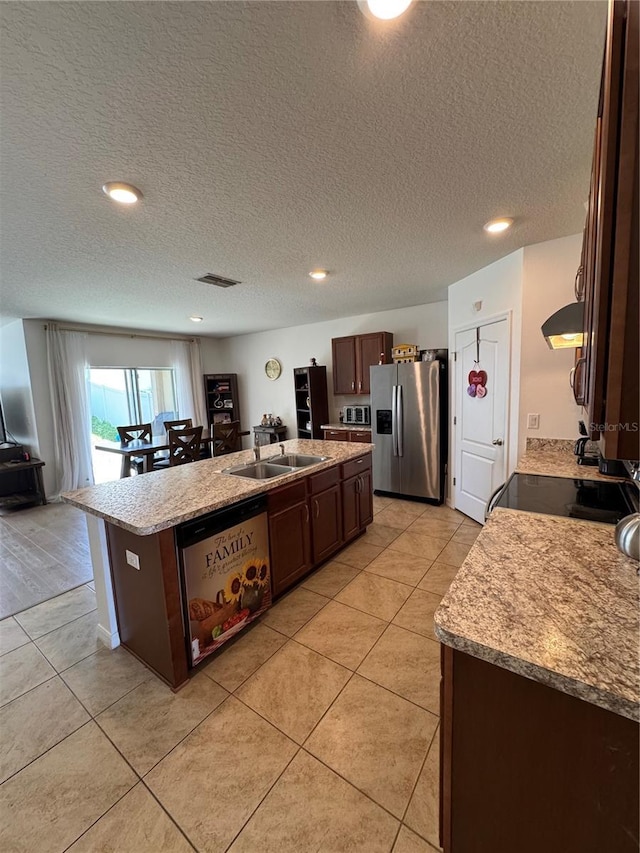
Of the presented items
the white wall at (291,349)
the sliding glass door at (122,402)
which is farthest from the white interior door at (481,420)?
the sliding glass door at (122,402)

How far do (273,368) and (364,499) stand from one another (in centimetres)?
373

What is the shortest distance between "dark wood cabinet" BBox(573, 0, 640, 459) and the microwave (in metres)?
4.30

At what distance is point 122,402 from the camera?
5.70 meters

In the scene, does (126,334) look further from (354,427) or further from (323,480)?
(323,480)

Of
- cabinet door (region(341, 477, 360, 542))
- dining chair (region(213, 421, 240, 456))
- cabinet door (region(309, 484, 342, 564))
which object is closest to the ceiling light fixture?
cabinet door (region(309, 484, 342, 564))

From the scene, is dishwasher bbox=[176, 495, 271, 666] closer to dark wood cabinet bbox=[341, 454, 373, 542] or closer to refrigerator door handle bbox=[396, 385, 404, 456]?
dark wood cabinet bbox=[341, 454, 373, 542]

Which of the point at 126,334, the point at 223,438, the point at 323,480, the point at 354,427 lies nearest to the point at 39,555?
the point at 223,438

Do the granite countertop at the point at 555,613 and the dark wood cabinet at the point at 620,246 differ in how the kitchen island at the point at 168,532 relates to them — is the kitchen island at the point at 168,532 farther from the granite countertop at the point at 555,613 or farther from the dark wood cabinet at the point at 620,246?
the dark wood cabinet at the point at 620,246

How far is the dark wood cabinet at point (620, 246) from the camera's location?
0.61m

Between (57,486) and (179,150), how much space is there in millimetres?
5018

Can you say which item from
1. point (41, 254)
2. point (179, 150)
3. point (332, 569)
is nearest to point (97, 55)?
point (179, 150)

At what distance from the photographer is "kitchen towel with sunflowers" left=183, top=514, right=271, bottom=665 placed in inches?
70.2

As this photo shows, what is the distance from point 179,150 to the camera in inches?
60.1

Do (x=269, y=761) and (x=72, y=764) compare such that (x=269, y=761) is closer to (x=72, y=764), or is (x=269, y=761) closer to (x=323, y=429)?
(x=72, y=764)
